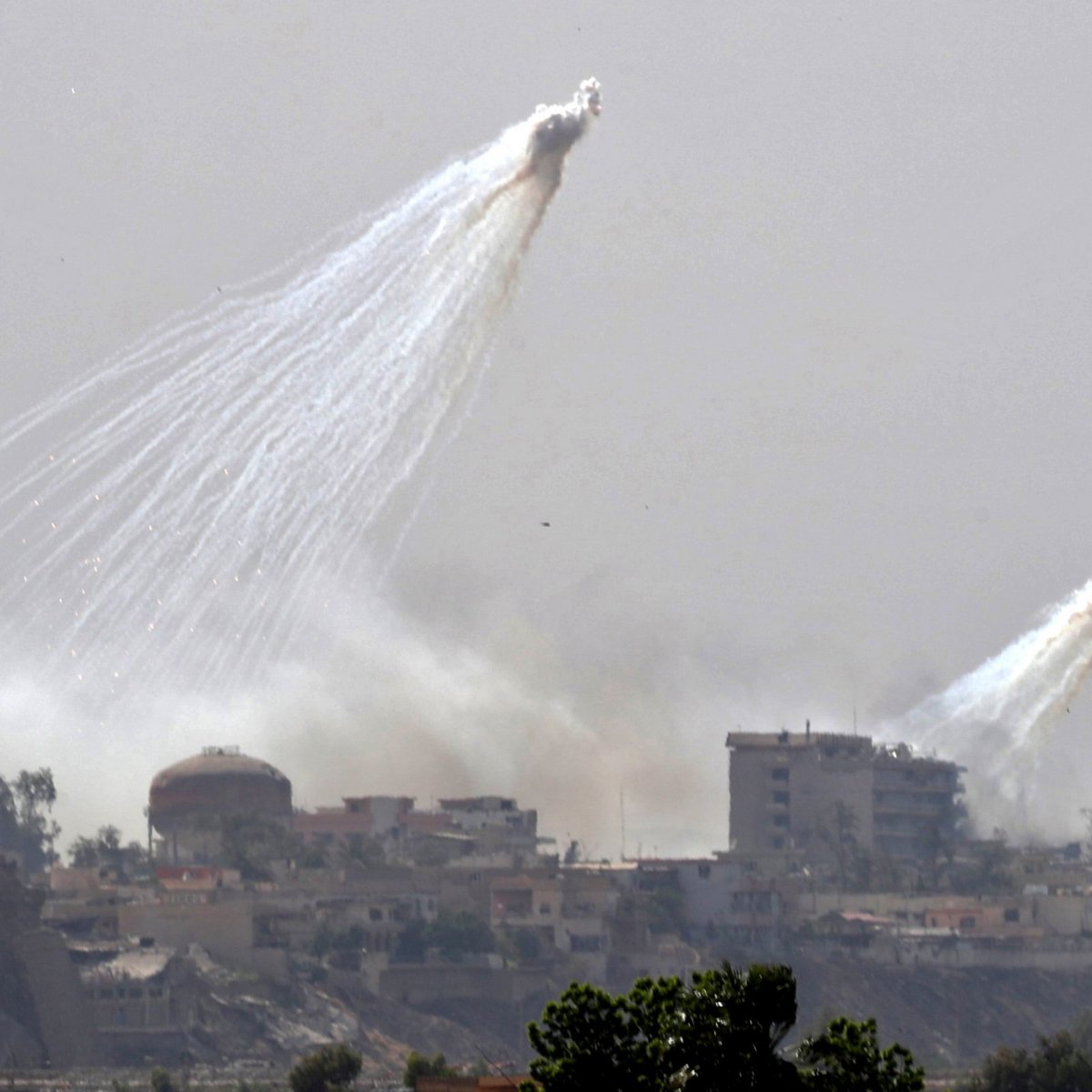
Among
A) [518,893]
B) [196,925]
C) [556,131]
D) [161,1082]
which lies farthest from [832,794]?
[556,131]

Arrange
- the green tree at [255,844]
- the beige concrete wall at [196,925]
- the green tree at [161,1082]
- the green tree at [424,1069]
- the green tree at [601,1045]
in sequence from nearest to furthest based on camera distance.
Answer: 1. the green tree at [601,1045]
2. the green tree at [424,1069]
3. the green tree at [161,1082]
4. the beige concrete wall at [196,925]
5. the green tree at [255,844]

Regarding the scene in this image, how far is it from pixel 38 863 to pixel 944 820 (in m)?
52.2

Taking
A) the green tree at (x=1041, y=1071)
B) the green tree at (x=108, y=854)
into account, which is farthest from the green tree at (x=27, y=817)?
the green tree at (x=1041, y=1071)

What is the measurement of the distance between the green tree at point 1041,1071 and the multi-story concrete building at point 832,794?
8270cm

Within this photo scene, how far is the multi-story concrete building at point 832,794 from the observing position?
635 feet

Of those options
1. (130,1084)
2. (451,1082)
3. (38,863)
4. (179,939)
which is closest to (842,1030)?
(451,1082)

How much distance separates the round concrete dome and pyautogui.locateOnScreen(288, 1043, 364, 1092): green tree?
213 feet

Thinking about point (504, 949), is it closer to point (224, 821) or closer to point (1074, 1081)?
point (224, 821)

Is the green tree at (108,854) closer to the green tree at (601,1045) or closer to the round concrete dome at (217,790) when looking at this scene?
the round concrete dome at (217,790)

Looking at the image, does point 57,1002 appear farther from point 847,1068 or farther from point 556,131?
point 847,1068

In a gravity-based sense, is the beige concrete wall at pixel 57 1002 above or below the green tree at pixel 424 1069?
above

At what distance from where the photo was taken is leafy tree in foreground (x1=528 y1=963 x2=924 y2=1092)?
143 feet

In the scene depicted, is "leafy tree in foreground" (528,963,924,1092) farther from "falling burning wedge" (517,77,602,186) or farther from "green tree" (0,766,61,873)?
"green tree" (0,766,61,873)

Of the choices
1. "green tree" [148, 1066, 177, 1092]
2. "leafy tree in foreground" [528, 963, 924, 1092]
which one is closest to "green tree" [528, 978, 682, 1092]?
"leafy tree in foreground" [528, 963, 924, 1092]
